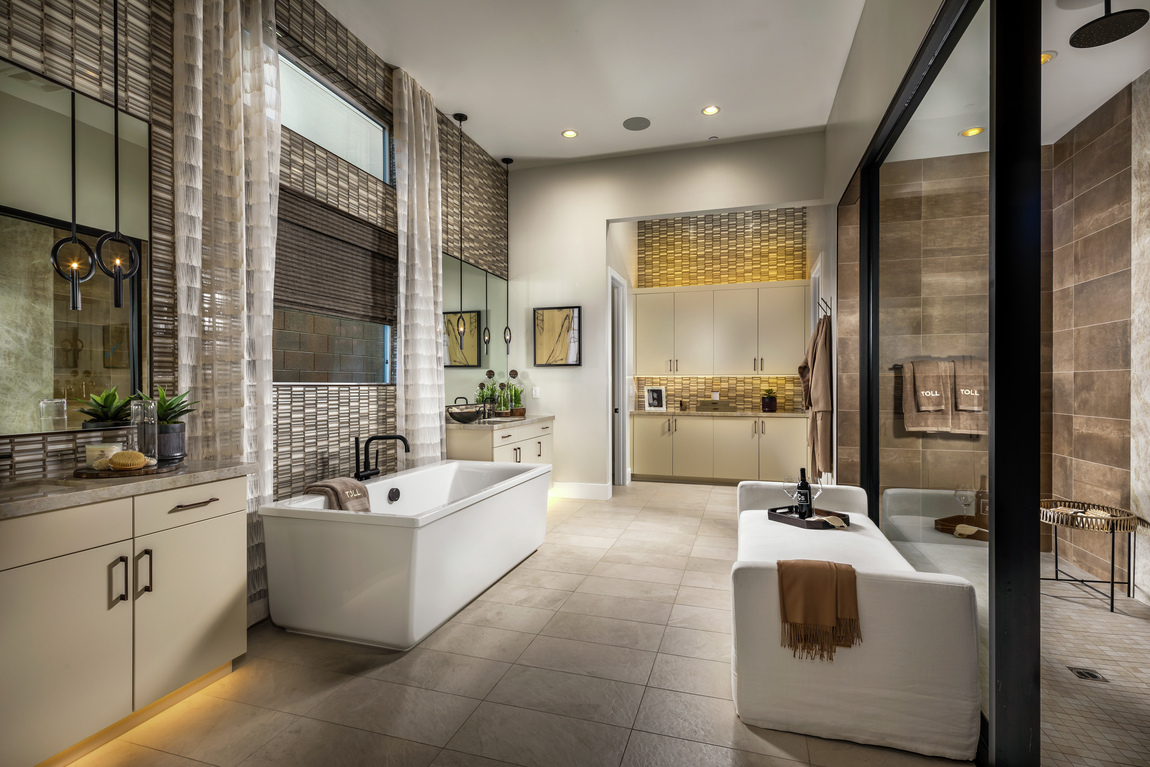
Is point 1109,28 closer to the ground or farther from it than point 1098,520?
farther from it

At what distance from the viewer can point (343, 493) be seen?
2.71 metres

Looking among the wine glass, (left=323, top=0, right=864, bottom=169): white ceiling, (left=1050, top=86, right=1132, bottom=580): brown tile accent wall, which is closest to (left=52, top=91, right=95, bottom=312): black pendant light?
(left=323, top=0, right=864, bottom=169): white ceiling

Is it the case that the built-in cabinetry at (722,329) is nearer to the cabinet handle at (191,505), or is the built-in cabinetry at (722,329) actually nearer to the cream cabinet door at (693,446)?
the cream cabinet door at (693,446)

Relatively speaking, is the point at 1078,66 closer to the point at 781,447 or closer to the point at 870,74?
the point at 870,74

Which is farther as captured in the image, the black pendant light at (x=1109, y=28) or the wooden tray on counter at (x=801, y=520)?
the wooden tray on counter at (x=801, y=520)

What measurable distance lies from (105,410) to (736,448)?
539 centimetres

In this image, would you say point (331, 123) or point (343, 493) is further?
point (331, 123)

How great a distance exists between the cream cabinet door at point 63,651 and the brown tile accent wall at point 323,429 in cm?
125

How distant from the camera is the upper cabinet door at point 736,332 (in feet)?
20.6

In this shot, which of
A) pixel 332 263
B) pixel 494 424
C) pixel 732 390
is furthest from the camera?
pixel 732 390

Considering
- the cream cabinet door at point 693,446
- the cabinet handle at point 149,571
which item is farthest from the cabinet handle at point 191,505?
the cream cabinet door at point 693,446

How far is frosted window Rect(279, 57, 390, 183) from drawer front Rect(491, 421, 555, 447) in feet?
6.79

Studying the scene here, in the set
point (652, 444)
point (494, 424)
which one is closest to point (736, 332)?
point (652, 444)

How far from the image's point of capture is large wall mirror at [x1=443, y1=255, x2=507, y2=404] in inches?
184
